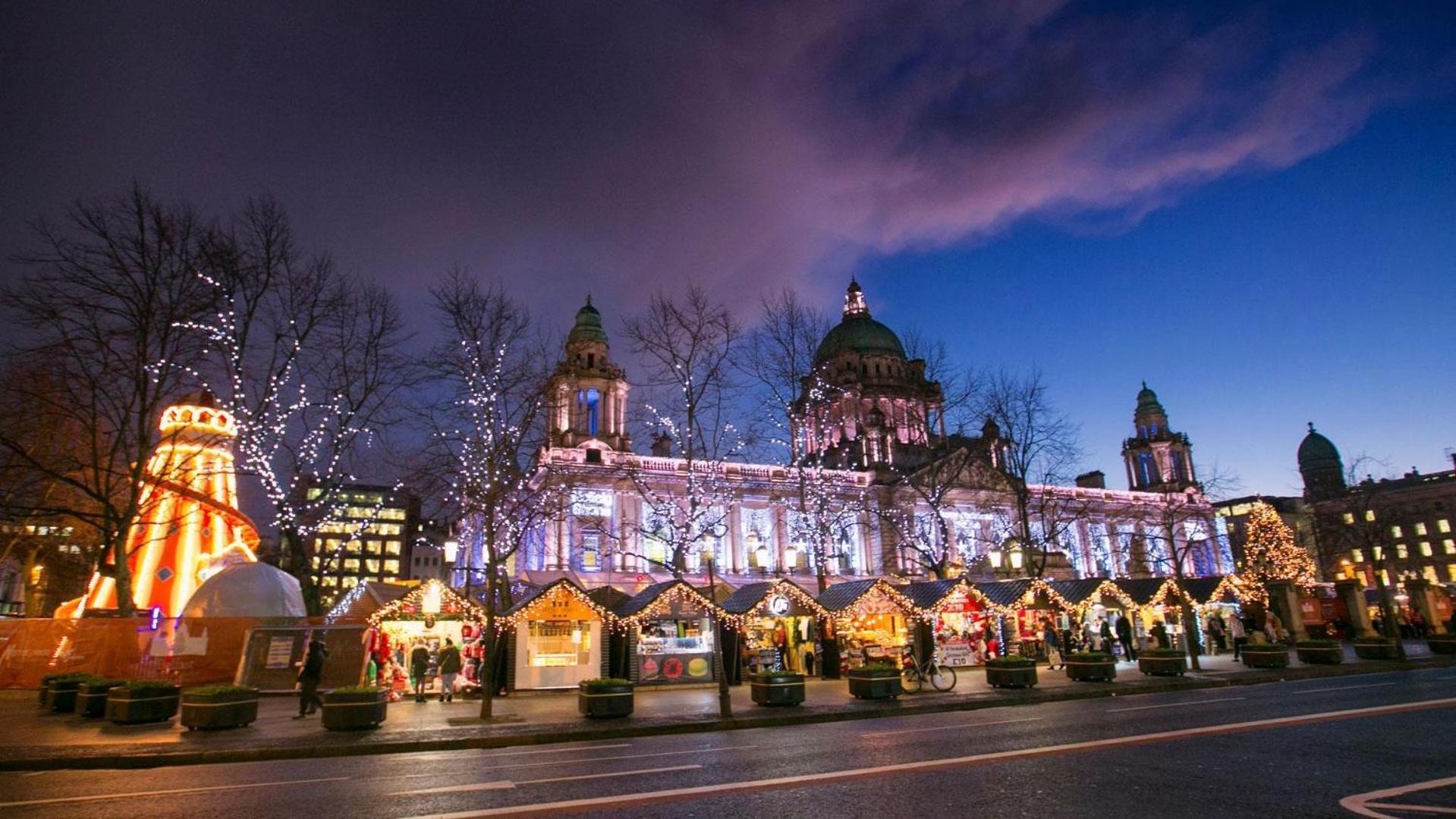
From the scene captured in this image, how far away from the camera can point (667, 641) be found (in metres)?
28.0

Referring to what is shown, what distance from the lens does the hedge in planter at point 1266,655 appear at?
25.3m

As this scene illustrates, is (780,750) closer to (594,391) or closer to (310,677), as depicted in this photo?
(310,677)

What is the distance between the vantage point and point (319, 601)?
28938mm

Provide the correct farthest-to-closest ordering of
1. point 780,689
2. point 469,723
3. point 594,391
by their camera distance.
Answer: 1. point 594,391
2. point 780,689
3. point 469,723

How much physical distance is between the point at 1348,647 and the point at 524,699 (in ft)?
124

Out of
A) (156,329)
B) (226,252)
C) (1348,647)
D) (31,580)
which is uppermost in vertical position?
(226,252)

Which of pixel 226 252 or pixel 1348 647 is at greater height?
pixel 226 252

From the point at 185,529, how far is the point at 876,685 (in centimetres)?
2704

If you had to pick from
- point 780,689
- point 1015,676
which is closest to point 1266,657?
point 1015,676

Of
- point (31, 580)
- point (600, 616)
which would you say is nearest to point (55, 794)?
point (600, 616)

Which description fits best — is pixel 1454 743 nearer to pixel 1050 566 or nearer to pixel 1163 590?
pixel 1163 590

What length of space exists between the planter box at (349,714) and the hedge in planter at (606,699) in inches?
176

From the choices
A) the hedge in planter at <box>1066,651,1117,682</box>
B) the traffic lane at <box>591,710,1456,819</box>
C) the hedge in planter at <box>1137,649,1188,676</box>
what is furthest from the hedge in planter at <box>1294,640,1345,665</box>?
the traffic lane at <box>591,710,1456,819</box>

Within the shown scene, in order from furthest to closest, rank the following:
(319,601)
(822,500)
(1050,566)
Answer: (1050,566) → (822,500) → (319,601)
